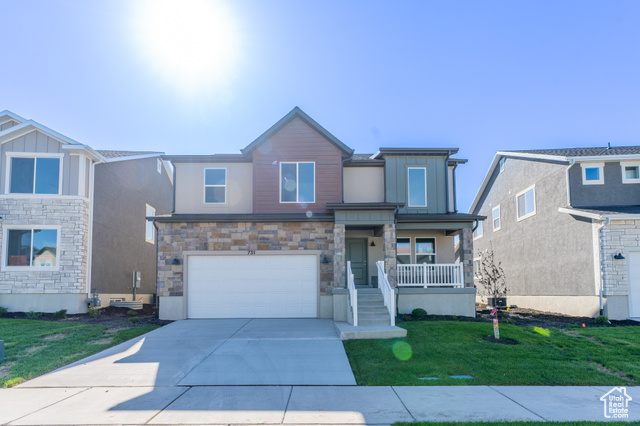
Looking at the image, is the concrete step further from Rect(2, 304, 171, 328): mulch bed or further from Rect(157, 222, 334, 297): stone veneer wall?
Rect(2, 304, 171, 328): mulch bed

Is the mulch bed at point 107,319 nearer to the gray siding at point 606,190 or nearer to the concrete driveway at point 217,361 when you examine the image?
the concrete driveway at point 217,361

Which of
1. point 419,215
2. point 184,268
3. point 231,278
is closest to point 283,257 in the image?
point 231,278

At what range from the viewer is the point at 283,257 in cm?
1508

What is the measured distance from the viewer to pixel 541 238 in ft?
61.2

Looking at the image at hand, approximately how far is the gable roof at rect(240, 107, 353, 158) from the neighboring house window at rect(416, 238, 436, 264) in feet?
14.9

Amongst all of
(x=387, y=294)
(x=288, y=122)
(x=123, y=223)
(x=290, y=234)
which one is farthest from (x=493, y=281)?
(x=123, y=223)

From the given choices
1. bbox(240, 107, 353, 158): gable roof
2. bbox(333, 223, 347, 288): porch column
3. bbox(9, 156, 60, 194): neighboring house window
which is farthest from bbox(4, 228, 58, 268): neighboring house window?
bbox(333, 223, 347, 288): porch column

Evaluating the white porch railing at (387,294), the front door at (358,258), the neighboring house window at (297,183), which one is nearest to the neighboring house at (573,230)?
the white porch railing at (387,294)

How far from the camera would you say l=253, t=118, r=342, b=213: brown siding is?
15.9 m

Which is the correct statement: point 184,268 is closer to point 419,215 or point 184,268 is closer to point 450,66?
point 419,215

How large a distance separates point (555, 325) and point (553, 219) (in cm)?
553

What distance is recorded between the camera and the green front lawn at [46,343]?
28.4 ft

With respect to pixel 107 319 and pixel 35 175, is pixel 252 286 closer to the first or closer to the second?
pixel 107 319

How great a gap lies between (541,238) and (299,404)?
15.4 m
